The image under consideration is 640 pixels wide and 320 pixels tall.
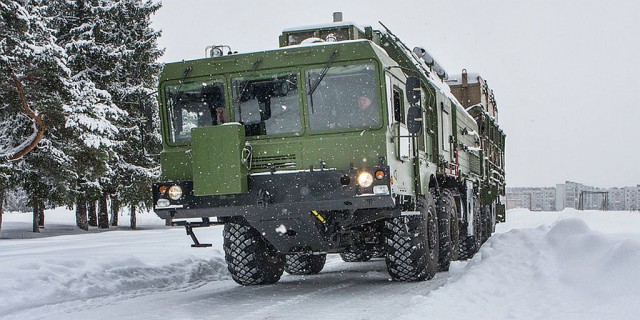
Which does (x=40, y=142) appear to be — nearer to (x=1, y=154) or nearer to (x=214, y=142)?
(x=1, y=154)

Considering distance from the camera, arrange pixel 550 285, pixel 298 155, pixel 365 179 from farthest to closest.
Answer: pixel 298 155
pixel 365 179
pixel 550 285

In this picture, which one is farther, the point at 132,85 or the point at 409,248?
the point at 132,85

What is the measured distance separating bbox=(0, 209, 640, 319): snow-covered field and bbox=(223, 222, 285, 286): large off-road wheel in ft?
0.66

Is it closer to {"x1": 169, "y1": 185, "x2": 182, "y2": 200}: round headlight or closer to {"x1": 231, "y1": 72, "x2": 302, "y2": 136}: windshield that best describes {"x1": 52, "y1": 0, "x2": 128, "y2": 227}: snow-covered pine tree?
{"x1": 169, "y1": 185, "x2": 182, "y2": 200}: round headlight

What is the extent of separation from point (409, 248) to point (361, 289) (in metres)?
0.91

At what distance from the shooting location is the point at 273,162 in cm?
900

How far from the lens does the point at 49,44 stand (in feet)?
72.8

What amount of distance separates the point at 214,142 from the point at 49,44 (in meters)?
15.5

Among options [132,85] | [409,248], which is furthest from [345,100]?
[132,85]

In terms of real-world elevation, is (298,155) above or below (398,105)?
below

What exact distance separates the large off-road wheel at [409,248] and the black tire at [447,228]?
1.53 m

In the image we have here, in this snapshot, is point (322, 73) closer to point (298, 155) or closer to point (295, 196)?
point (298, 155)

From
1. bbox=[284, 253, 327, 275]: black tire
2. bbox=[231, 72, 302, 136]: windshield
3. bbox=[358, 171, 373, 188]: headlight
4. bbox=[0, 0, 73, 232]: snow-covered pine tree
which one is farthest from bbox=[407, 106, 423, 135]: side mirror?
bbox=[0, 0, 73, 232]: snow-covered pine tree

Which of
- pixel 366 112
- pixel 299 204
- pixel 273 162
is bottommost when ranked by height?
pixel 299 204
